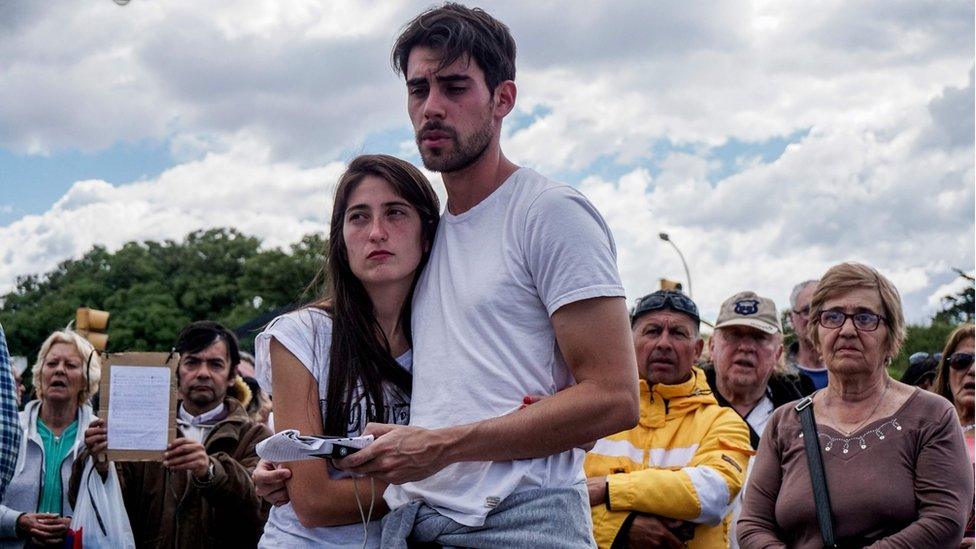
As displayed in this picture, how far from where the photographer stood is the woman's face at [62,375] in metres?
6.92

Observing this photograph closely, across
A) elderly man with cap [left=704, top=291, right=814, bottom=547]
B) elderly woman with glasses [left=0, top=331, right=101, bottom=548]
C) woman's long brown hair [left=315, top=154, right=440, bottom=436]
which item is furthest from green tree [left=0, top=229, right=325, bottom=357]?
woman's long brown hair [left=315, top=154, right=440, bottom=436]

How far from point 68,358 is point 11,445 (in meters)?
2.88

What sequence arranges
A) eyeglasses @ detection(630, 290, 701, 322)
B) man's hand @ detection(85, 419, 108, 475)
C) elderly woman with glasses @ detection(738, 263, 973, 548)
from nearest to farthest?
elderly woman with glasses @ detection(738, 263, 973, 548) < eyeglasses @ detection(630, 290, 701, 322) < man's hand @ detection(85, 419, 108, 475)

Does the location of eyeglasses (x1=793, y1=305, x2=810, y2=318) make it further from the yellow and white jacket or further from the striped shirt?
the striped shirt

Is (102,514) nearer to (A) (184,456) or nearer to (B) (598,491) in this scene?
(A) (184,456)

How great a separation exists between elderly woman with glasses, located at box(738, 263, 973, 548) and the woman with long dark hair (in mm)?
2015

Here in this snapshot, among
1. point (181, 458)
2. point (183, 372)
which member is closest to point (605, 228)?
point (181, 458)

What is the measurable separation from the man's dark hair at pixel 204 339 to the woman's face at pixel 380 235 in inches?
160

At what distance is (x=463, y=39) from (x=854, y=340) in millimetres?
2313

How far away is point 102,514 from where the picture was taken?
6191 mm

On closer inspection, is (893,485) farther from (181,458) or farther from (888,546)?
(181,458)

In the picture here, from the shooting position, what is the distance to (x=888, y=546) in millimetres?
3977

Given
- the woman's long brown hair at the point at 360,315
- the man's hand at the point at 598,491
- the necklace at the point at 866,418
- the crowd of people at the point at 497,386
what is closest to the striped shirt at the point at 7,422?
the crowd of people at the point at 497,386

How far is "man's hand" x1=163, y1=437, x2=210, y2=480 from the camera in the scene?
562 cm
